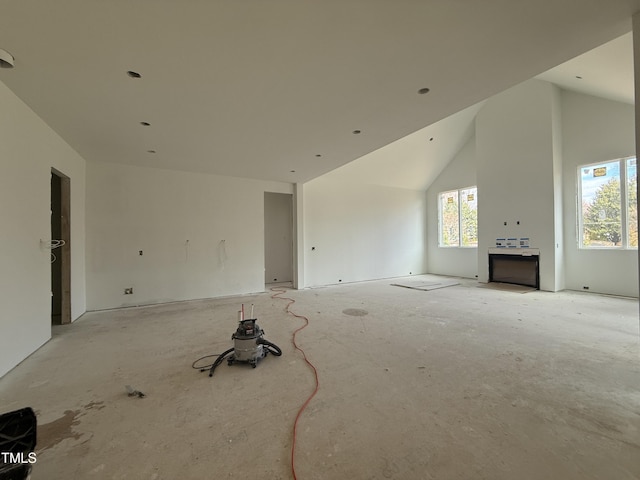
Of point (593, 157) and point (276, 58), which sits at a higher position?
point (593, 157)

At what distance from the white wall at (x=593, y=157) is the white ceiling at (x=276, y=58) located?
9.48 feet

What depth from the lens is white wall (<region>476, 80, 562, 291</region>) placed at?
5930 millimetres

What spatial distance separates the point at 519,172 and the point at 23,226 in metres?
9.14

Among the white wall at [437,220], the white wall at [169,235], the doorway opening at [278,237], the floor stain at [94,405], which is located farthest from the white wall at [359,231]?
the floor stain at [94,405]

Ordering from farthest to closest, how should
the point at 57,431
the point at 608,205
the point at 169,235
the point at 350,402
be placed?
the point at 608,205
the point at 169,235
the point at 350,402
the point at 57,431

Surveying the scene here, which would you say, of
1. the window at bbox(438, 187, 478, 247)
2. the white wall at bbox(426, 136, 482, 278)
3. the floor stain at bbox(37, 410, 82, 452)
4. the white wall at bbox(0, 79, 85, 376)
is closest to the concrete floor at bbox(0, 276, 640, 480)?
the floor stain at bbox(37, 410, 82, 452)

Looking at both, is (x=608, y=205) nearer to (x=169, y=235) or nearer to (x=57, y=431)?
(x=57, y=431)

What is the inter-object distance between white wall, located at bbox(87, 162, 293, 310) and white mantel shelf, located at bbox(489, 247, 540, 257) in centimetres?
624

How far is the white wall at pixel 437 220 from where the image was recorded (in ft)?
26.5

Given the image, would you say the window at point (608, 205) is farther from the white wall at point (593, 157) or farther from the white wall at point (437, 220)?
the white wall at point (437, 220)

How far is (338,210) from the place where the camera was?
24.5 ft

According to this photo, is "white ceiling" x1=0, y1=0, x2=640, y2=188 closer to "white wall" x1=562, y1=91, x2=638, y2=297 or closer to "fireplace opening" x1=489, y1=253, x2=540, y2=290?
"white wall" x1=562, y1=91, x2=638, y2=297

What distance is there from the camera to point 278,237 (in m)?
7.79

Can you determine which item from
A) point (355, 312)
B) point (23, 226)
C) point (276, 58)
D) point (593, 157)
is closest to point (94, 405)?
point (23, 226)
